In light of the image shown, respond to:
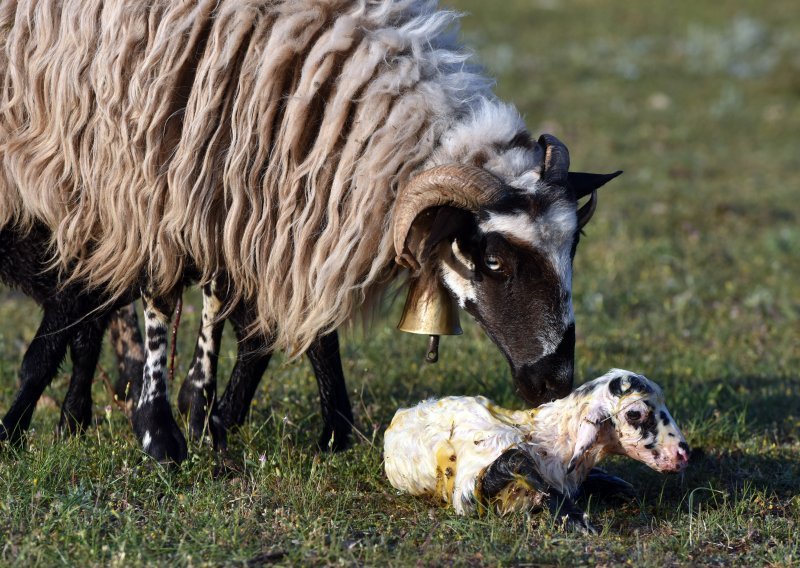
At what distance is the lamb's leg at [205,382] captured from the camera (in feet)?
16.6

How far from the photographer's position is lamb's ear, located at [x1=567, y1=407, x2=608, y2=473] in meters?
4.05

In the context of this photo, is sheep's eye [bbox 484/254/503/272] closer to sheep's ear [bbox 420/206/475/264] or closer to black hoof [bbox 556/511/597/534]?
sheep's ear [bbox 420/206/475/264]

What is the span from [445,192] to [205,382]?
5.37ft

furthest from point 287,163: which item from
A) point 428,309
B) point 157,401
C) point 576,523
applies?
point 576,523

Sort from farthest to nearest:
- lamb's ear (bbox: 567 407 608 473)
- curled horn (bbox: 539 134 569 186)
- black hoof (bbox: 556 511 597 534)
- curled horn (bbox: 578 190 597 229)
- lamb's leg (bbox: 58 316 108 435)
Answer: lamb's leg (bbox: 58 316 108 435)
curled horn (bbox: 578 190 597 229)
curled horn (bbox: 539 134 569 186)
lamb's ear (bbox: 567 407 608 473)
black hoof (bbox: 556 511 597 534)

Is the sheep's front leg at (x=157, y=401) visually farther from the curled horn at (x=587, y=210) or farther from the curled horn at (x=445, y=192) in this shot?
the curled horn at (x=587, y=210)

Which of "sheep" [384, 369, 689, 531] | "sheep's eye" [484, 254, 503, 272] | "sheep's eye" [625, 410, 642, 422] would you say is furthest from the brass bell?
"sheep's eye" [625, 410, 642, 422]

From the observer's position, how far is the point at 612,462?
16.3ft

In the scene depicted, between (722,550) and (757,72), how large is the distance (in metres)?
14.5

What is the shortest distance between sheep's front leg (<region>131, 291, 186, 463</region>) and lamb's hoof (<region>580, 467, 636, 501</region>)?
1.68 m

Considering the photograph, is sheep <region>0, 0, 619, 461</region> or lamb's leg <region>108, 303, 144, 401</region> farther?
lamb's leg <region>108, 303, 144, 401</region>

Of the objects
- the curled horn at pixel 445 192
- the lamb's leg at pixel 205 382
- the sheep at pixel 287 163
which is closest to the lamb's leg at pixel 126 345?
the lamb's leg at pixel 205 382

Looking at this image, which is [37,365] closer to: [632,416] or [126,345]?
[126,345]

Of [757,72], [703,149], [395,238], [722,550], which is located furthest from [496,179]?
[757,72]
